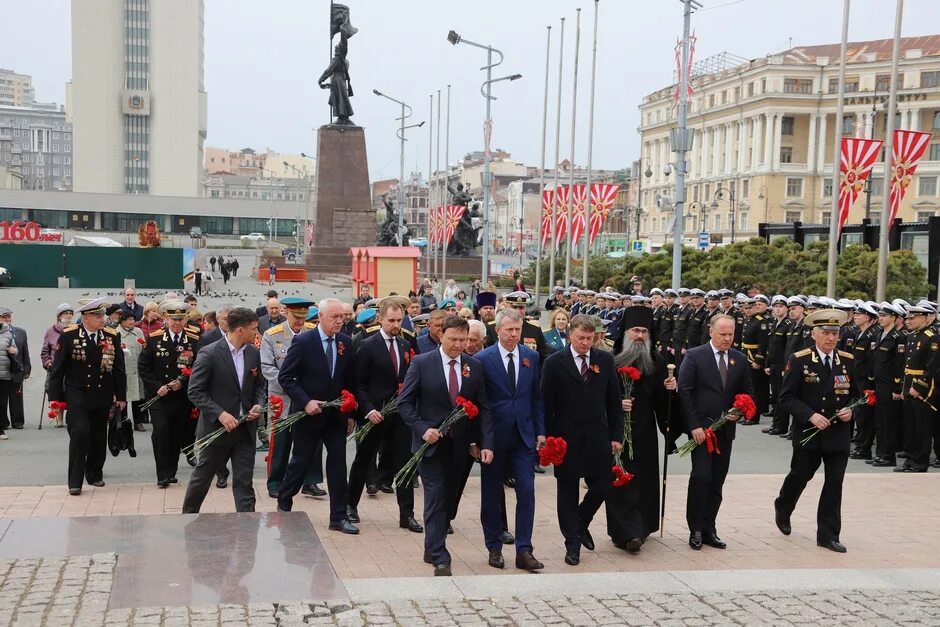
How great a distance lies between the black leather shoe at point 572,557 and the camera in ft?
24.4

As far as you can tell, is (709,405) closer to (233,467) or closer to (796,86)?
(233,467)

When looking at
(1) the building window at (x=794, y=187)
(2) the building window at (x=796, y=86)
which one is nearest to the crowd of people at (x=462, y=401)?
(2) the building window at (x=796, y=86)

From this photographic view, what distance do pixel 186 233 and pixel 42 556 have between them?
395ft

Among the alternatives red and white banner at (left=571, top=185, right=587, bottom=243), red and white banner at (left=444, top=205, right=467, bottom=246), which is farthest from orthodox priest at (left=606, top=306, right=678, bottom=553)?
red and white banner at (left=444, top=205, right=467, bottom=246)

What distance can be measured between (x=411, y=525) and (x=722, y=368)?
9.15 ft

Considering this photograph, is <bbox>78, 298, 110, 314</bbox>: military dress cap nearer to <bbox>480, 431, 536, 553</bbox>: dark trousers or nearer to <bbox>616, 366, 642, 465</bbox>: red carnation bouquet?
<bbox>480, 431, 536, 553</bbox>: dark trousers

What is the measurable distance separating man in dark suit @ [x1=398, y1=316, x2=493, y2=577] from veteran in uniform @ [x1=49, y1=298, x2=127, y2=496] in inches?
156

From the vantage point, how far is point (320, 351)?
850 centimetres

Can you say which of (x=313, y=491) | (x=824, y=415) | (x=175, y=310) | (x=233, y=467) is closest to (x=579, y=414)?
(x=824, y=415)

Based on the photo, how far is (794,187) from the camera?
86188 millimetres

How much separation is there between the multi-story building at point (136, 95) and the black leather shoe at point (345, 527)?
418 ft

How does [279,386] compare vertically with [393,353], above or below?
below

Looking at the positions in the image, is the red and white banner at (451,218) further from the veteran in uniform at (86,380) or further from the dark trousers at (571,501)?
the dark trousers at (571,501)

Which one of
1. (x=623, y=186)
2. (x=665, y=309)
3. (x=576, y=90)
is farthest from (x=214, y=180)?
(x=665, y=309)
